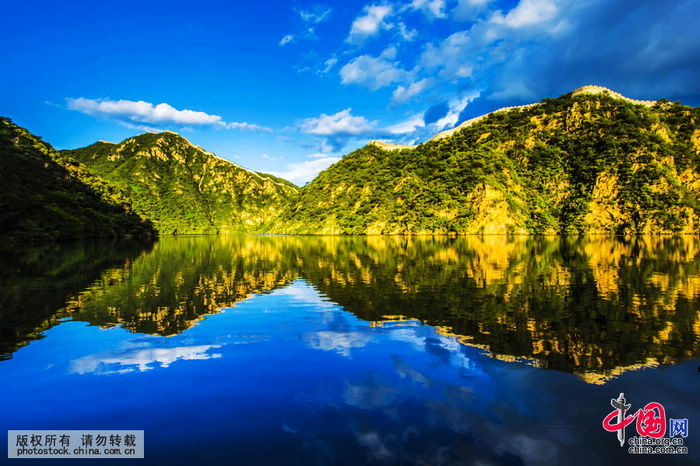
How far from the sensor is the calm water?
7324mm

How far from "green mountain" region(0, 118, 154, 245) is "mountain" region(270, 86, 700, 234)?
10027cm

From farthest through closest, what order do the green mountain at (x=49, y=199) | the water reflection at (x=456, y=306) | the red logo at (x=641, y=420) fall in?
the green mountain at (x=49, y=199) → the water reflection at (x=456, y=306) → the red logo at (x=641, y=420)

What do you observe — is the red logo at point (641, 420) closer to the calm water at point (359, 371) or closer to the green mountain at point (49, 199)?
the calm water at point (359, 371)

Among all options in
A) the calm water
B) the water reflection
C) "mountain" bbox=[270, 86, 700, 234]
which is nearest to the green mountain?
the water reflection

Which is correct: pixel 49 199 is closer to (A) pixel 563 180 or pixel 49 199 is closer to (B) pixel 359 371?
(B) pixel 359 371

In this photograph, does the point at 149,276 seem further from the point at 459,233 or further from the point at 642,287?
the point at 459,233

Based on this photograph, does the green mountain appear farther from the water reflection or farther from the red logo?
the red logo

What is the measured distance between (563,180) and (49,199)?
8412 inches

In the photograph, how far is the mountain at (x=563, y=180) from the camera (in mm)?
146125

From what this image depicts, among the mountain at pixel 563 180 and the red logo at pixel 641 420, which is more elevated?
the mountain at pixel 563 180

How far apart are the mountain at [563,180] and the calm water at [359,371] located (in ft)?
459

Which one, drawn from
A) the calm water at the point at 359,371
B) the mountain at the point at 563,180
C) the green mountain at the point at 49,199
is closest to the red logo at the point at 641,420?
the calm water at the point at 359,371

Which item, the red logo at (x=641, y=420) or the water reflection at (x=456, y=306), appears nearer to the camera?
the red logo at (x=641, y=420)

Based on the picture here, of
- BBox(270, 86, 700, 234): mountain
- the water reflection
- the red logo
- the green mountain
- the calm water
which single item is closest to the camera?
the calm water
